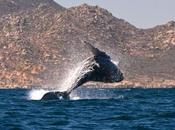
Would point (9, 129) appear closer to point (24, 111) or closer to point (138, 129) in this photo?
point (138, 129)

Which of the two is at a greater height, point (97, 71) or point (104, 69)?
point (104, 69)

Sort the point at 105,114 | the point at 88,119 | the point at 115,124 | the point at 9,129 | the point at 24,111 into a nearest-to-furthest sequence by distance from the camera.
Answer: the point at 9,129, the point at 115,124, the point at 88,119, the point at 105,114, the point at 24,111

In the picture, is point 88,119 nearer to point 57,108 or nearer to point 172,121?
point 172,121

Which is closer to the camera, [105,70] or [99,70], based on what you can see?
[105,70]

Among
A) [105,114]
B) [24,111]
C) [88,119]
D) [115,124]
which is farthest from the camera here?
[24,111]

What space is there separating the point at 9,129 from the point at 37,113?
8523 millimetres

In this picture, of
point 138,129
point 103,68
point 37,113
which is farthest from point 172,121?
Result: point 103,68

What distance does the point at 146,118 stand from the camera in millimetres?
33781

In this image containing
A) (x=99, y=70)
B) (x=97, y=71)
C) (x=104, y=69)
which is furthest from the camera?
(x=97, y=71)

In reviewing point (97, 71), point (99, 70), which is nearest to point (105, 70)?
point (99, 70)

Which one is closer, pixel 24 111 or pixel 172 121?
pixel 172 121

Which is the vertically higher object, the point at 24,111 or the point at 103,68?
the point at 103,68

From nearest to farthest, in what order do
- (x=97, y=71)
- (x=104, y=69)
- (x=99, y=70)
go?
(x=104, y=69)
(x=99, y=70)
(x=97, y=71)

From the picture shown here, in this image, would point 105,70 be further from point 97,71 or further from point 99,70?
point 97,71
